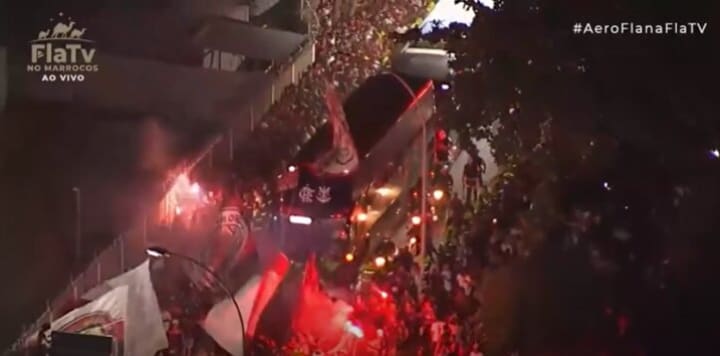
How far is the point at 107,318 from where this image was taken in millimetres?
2012

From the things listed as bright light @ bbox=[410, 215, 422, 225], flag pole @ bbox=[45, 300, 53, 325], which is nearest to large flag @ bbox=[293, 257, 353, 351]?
bright light @ bbox=[410, 215, 422, 225]

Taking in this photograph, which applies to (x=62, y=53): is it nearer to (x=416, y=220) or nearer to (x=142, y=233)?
(x=142, y=233)

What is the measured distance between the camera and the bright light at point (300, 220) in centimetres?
190

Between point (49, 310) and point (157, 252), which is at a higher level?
point (157, 252)

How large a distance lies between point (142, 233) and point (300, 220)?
0.35 metres

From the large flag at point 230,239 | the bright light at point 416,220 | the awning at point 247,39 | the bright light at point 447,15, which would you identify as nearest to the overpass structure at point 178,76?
the awning at point 247,39

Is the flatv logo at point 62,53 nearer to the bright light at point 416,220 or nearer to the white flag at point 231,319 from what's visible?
the white flag at point 231,319

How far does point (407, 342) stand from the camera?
1852 millimetres

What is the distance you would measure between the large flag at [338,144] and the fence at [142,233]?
0.09 metres

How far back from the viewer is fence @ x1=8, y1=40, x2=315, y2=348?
191 centimetres

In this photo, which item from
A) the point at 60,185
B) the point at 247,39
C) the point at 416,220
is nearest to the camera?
the point at 416,220

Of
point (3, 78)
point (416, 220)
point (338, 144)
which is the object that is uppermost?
point (3, 78)

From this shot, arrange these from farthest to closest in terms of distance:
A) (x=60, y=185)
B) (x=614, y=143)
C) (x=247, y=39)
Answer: (x=60, y=185) → (x=247, y=39) → (x=614, y=143)

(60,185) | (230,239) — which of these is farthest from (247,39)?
(60,185)
